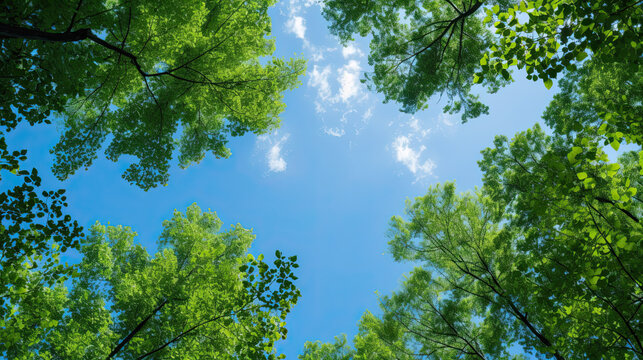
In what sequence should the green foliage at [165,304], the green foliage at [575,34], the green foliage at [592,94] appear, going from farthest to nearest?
the green foliage at [592,94]
the green foliage at [165,304]
the green foliage at [575,34]

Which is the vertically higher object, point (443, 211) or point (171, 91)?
point (171, 91)

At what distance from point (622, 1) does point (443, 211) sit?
5.86 meters

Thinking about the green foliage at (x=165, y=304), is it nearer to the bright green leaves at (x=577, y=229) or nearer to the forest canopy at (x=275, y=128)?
the forest canopy at (x=275, y=128)

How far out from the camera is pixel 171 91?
Result: 672cm

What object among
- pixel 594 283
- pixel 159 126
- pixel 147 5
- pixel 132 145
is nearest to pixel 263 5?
pixel 147 5

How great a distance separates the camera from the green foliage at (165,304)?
4109 millimetres

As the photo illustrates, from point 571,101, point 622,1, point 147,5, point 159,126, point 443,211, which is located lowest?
point 622,1

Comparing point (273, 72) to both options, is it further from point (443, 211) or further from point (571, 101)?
point (571, 101)

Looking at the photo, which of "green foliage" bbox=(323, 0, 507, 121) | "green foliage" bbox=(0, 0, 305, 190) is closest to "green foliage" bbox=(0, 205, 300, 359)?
"green foliage" bbox=(0, 0, 305, 190)

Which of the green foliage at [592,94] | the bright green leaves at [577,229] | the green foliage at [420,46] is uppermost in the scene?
the green foliage at [420,46]

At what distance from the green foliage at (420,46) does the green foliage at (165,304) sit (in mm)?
5630

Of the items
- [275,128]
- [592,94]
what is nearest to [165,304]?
[275,128]

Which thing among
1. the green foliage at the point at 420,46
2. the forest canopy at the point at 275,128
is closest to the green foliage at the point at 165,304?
the forest canopy at the point at 275,128

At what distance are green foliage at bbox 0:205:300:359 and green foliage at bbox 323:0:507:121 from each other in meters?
5.63
